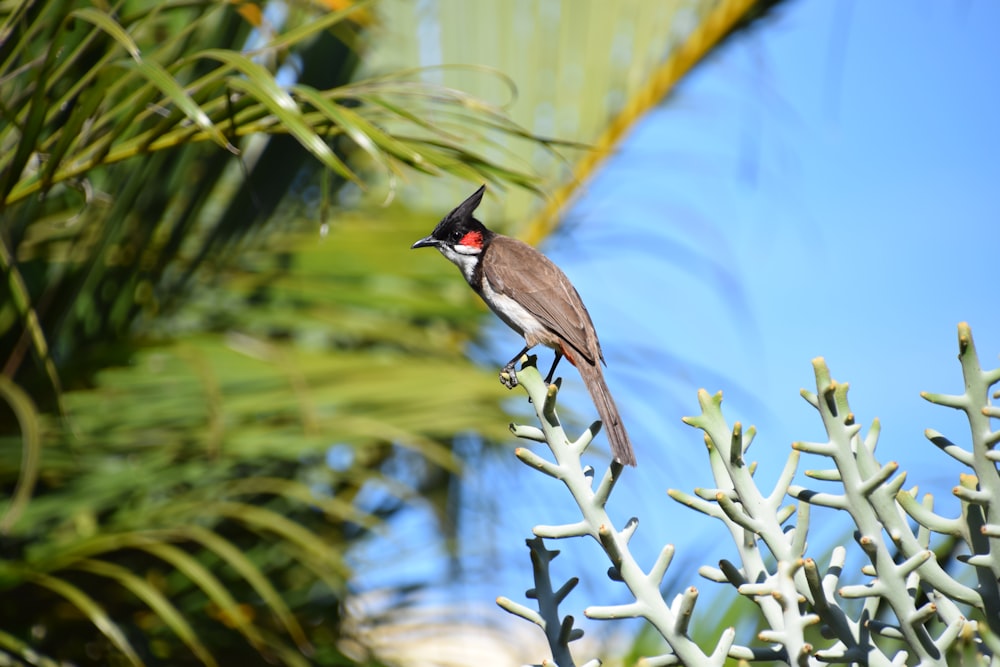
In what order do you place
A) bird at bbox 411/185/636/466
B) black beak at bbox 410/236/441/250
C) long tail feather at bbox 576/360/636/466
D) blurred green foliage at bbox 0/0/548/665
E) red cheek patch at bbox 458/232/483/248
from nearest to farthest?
long tail feather at bbox 576/360/636/466 → blurred green foliage at bbox 0/0/548/665 → bird at bbox 411/185/636/466 → black beak at bbox 410/236/441/250 → red cheek patch at bbox 458/232/483/248

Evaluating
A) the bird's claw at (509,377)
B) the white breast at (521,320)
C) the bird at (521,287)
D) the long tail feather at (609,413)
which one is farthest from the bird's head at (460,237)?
the long tail feather at (609,413)

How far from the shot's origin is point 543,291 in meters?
2.74

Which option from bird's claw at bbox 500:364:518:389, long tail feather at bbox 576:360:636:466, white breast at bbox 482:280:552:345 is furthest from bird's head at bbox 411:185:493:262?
long tail feather at bbox 576:360:636:466

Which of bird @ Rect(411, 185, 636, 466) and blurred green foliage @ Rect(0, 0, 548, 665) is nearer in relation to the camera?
blurred green foliage @ Rect(0, 0, 548, 665)

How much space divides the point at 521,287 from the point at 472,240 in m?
0.26

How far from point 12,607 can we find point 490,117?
1623mm

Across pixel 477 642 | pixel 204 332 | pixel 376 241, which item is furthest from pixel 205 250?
pixel 477 642

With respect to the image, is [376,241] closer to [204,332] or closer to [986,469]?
[204,332]

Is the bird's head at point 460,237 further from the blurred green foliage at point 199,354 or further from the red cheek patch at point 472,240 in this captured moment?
the blurred green foliage at point 199,354

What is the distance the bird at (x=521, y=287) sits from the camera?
2629 millimetres

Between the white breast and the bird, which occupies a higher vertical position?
the bird

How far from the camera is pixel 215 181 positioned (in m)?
2.77

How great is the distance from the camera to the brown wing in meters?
2.65

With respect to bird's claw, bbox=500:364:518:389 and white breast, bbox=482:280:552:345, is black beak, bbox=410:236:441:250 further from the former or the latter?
bird's claw, bbox=500:364:518:389
